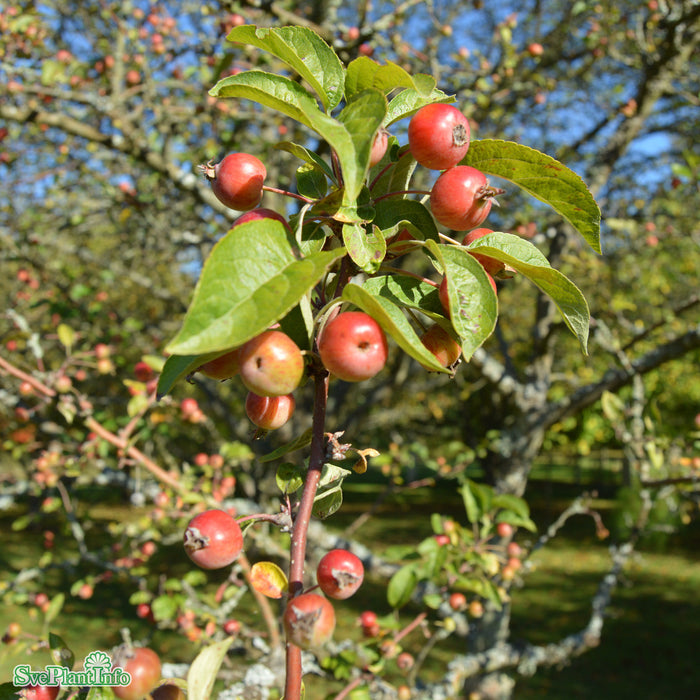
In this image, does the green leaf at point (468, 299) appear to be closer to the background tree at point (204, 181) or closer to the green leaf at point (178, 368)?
the green leaf at point (178, 368)

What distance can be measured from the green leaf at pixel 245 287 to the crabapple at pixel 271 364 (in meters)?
0.09

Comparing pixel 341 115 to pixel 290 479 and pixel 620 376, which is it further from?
pixel 620 376

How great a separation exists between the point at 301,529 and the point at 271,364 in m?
0.27

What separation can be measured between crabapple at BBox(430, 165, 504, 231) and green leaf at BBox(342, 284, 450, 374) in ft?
0.60

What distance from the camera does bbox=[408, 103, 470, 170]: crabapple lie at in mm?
846

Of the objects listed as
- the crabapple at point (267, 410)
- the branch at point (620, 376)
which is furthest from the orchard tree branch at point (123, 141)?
the crabapple at point (267, 410)

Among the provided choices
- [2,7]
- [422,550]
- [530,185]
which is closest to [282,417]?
[530,185]

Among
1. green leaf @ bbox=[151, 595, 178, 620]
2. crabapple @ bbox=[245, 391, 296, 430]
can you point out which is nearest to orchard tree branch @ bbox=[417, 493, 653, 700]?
green leaf @ bbox=[151, 595, 178, 620]

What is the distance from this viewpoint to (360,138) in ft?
2.47

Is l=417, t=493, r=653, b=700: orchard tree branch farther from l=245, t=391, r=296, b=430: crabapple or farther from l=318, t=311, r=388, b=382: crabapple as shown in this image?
l=318, t=311, r=388, b=382: crabapple

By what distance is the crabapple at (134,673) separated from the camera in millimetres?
914

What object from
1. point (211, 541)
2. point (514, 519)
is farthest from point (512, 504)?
point (211, 541)

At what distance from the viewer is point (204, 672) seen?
0.95m

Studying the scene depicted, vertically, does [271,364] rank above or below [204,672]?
above
